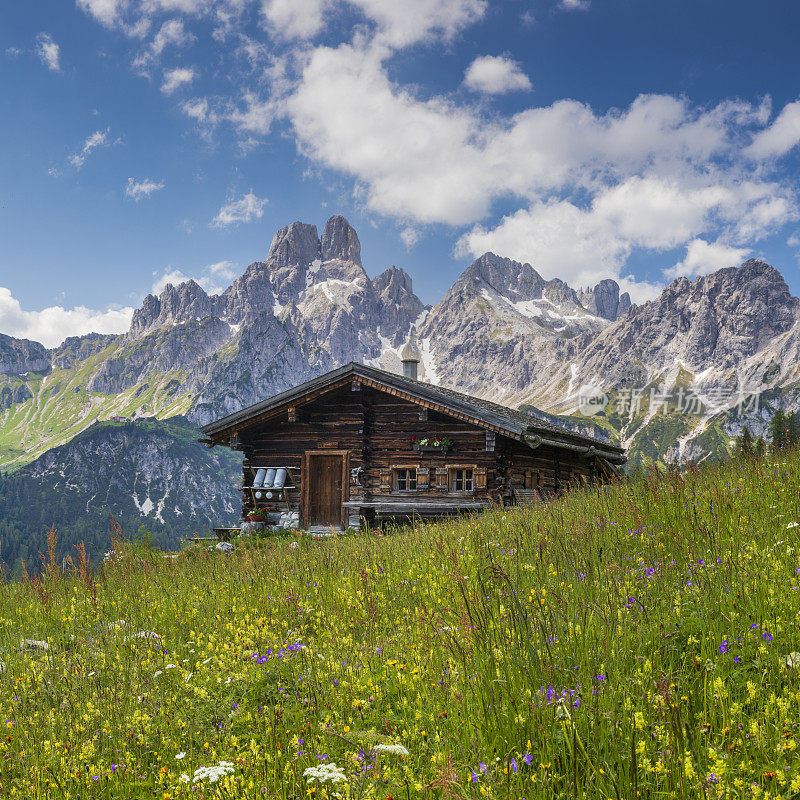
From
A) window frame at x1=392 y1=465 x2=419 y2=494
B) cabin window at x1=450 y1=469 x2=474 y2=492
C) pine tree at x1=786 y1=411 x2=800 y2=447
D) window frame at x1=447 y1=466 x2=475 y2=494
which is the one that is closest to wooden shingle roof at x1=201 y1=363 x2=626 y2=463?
window frame at x1=447 y1=466 x2=475 y2=494

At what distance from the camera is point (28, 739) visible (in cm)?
384

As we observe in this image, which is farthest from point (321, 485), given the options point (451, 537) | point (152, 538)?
point (451, 537)

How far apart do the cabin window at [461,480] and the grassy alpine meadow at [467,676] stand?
39.8 feet

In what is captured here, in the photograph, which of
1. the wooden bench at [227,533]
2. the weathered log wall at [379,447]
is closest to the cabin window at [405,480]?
the weathered log wall at [379,447]

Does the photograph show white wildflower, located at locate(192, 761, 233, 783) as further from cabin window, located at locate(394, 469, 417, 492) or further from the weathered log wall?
cabin window, located at locate(394, 469, 417, 492)

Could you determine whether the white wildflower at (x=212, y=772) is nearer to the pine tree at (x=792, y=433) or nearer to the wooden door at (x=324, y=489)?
the pine tree at (x=792, y=433)

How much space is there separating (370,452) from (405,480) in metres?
1.64

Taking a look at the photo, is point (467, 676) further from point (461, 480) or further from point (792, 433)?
point (792, 433)

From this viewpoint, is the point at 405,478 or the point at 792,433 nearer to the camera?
the point at 405,478

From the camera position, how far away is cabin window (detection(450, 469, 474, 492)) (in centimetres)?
1911

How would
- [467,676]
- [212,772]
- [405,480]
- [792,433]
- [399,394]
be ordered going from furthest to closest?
1. [792,433]
2. [405,480]
3. [399,394]
4. [467,676]
5. [212,772]

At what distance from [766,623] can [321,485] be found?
18.3 metres

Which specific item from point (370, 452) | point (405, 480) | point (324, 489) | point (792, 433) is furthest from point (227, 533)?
point (792, 433)

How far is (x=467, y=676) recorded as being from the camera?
3.39 meters
